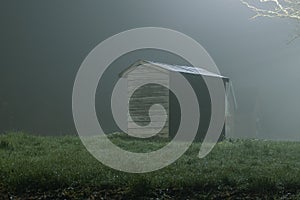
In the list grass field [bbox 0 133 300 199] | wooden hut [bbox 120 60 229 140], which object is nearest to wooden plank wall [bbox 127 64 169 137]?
wooden hut [bbox 120 60 229 140]

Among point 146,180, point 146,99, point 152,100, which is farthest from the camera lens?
point 146,99

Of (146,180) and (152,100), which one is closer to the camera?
(146,180)

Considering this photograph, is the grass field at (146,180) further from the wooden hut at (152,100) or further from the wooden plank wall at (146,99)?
the wooden plank wall at (146,99)

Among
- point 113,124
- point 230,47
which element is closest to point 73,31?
point 113,124

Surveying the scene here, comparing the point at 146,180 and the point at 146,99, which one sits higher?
the point at 146,99

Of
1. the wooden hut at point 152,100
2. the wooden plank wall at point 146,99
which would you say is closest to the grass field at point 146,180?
the wooden hut at point 152,100

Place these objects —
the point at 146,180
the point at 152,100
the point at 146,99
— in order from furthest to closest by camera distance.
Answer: the point at 146,99, the point at 152,100, the point at 146,180

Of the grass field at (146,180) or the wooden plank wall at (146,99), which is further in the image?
the wooden plank wall at (146,99)

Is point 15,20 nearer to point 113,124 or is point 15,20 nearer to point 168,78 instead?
point 113,124

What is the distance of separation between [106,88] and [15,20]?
8490mm

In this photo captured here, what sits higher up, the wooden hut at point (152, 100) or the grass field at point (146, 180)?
the wooden hut at point (152, 100)

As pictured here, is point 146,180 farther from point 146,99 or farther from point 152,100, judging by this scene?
point 146,99

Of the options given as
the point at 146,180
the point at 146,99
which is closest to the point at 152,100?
the point at 146,99

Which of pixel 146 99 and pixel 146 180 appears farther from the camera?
pixel 146 99
